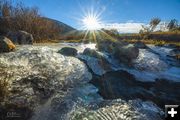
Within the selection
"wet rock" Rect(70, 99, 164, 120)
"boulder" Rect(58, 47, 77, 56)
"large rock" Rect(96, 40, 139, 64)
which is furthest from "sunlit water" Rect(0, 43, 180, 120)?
"boulder" Rect(58, 47, 77, 56)

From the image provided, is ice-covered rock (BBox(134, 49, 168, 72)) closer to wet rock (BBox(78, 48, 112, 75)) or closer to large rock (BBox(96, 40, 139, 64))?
large rock (BBox(96, 40, 139, 64))

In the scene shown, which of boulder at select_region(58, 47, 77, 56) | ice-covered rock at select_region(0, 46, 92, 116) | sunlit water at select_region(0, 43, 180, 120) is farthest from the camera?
boulder at select_region(58, 47, 77, 56)

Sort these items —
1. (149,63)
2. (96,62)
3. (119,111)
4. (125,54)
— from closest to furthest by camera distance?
(119,111), (96,62), (125,54), (149,63)

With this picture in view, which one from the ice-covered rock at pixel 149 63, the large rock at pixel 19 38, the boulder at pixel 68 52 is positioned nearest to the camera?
the ice-covered rock at pixel 149 63

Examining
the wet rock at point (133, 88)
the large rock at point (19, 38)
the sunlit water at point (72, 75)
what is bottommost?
the wet rock at point (133, 88)

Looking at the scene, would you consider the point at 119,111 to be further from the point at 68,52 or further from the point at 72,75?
the point at 68,52

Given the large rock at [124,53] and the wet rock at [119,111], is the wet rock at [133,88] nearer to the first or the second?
the wet rock at [119,111]

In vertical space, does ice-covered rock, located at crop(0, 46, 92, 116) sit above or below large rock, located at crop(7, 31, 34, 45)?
below

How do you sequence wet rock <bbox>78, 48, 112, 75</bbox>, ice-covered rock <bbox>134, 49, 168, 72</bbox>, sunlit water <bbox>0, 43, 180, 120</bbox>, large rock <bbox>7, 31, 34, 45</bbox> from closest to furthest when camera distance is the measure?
sunlit water <bbox>0, 43, 180, 120</bbox>
wet rock <bbox>78, 48, 112, 75</bbox>
ice-covered rock <bbox>134, 49, 168, 72</bbox>
large rock <bbox>7, 31, 34, 45</bbox>

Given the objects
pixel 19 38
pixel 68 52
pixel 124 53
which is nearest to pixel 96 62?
pixel 68 52

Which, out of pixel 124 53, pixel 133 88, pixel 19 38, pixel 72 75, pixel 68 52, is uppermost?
pixel 19 38

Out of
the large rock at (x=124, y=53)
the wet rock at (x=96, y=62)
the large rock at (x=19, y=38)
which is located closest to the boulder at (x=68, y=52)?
the wet rock at (x=96, y=62)

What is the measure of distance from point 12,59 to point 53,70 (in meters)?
1.24

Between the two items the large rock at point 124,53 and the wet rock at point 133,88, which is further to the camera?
the large rock at point 124,53
